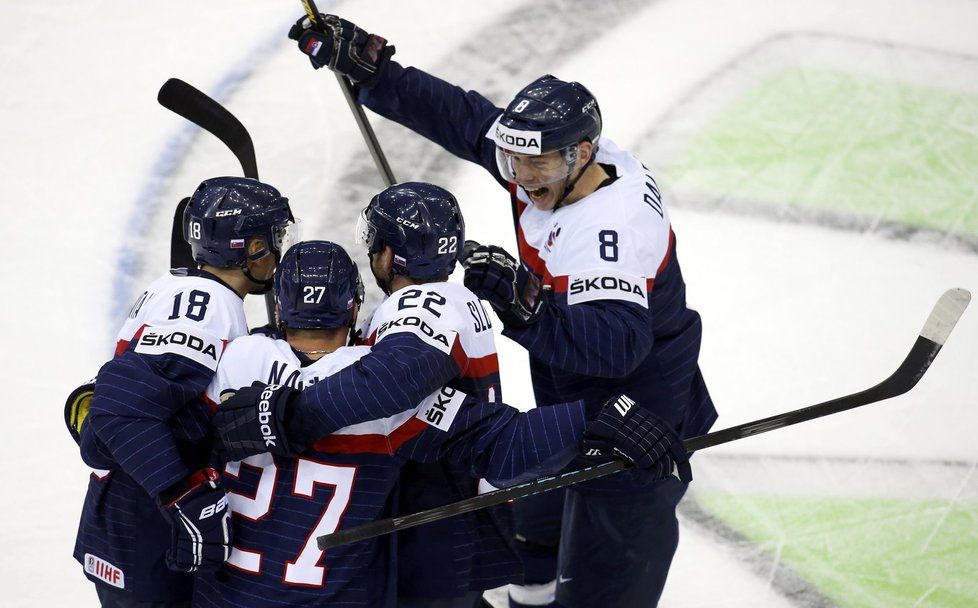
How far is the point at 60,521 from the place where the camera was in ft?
12.4

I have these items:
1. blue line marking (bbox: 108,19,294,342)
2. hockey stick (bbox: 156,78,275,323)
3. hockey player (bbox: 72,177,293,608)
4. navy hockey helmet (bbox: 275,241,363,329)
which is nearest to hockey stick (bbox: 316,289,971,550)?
hockey player (bbox: 72,177,293,608)

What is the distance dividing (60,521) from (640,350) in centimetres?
191

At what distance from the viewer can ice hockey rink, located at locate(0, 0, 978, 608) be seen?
3904 mm

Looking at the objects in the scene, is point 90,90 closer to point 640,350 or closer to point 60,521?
point 60,521

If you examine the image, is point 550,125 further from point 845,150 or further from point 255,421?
point 845,150

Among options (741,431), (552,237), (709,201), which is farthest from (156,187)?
(741,431)

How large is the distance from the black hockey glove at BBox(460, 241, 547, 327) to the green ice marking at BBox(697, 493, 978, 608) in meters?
1.52

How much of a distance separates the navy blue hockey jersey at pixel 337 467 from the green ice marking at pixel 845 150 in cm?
296

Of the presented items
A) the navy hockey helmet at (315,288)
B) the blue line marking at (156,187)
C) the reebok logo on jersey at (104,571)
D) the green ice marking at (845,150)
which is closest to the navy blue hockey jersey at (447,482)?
the navy hockey helmet at (315,288)

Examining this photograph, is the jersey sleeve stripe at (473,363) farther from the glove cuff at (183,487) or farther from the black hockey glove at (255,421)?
the glove cuff at (183,487)

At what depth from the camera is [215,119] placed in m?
3.87

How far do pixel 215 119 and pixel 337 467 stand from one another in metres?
1.70

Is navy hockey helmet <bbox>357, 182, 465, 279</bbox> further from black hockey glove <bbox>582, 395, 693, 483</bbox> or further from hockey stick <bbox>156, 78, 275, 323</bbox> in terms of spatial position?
hockey stick <bbox>156, 78, 275, 323</bbox>

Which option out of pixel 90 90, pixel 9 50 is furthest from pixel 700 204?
pixel 9 50
